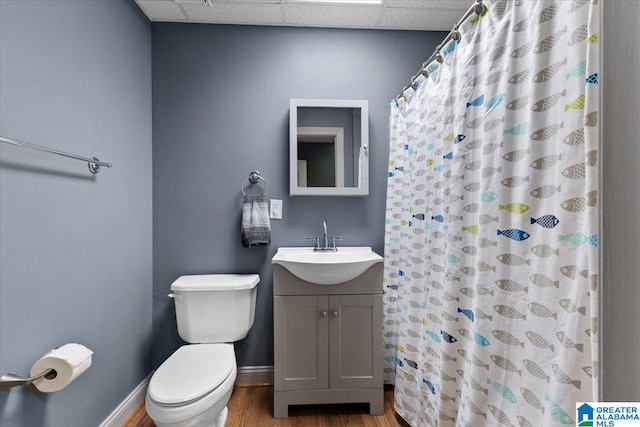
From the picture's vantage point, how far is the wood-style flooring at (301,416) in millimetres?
1642

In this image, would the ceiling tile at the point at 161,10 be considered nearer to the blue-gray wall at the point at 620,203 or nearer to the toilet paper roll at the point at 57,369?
the toilet paper roll at the point at 57,369

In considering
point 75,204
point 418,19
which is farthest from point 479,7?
point 75,204

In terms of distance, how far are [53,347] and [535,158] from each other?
5.71ft

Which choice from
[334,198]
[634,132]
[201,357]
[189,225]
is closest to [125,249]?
[189,225]

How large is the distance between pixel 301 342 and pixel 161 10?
2.15 m

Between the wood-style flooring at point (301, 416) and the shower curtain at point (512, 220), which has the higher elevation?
the shower curtain at point (512, 220)

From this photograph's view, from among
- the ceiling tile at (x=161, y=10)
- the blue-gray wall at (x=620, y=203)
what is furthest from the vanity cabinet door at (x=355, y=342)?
the ceiling tile at (x=161, y=10)

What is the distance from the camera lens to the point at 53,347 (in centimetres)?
117

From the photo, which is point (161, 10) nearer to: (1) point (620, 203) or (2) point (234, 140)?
(2) point (234, 140)

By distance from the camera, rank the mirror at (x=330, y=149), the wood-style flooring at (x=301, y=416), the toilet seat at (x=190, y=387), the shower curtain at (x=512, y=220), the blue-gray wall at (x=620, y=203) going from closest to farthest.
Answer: the blue-gray wall at (x=620, y=203), the shower curtain at (x=512, y=220), the toilet seat at (x=190, y=387), the wood-style flooring at (x=301, y=416), the mirror at (x=330, y=149)

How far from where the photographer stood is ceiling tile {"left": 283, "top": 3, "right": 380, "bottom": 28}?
188cm

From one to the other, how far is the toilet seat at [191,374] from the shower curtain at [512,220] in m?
0.93

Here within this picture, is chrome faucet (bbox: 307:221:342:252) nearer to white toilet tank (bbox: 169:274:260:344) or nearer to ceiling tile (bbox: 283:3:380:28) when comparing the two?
white toilet tank (bbox: 169:274:260:344)

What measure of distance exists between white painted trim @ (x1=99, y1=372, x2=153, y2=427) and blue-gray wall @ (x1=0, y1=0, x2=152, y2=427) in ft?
0.12
